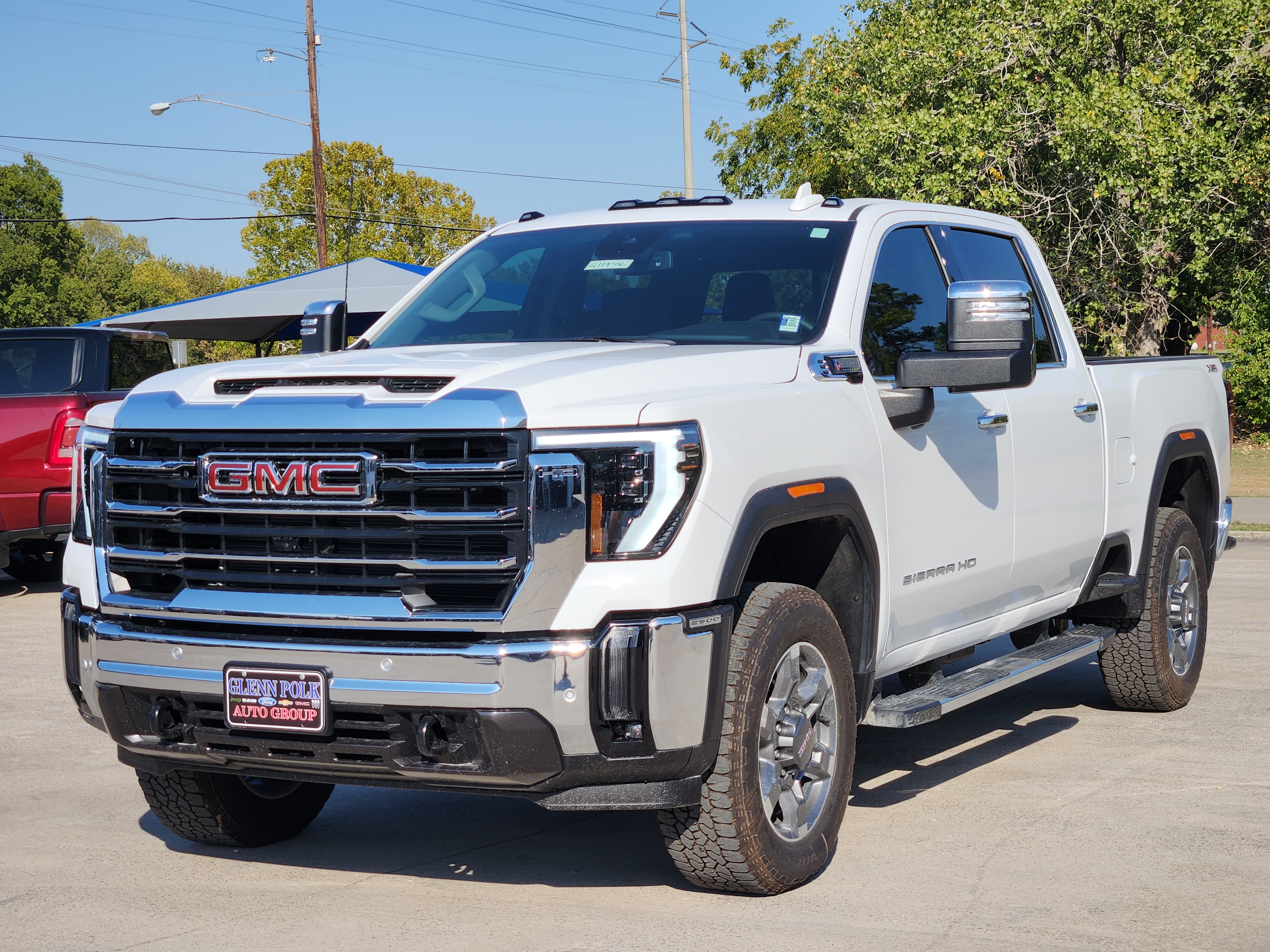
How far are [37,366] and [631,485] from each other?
898 cm

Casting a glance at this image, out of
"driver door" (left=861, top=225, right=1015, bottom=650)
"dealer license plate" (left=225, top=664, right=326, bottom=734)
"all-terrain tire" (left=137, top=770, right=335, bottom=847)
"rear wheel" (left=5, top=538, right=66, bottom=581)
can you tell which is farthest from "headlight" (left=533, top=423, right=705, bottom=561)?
"rear wheel" (left=5, top=538, right=66, bottom=581)

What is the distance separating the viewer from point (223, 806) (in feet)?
15.7

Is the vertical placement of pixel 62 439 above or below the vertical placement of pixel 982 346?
below

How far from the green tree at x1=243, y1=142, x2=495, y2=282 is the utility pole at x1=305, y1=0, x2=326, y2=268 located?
46.9 feet

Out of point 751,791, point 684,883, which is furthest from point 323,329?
point 751,791

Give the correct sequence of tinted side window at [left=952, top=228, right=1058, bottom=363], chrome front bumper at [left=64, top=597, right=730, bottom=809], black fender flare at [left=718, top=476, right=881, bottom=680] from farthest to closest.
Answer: tinted side window at [left=952, top=228, right=1058, bottom=363], black fender flare at [left=718, top=476, right=881, bottom=680], chrome front bumper at [left=64, top=597, right=730, bottom=809]

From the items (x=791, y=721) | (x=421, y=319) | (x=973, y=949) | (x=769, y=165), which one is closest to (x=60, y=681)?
(x=421, y=319)

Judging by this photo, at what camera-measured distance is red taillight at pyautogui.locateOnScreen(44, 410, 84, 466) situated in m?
11.1

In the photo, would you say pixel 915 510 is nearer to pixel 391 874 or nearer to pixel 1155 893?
pixel 1155 893

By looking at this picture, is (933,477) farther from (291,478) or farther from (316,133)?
(316,133)

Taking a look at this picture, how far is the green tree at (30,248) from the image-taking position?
223 ft

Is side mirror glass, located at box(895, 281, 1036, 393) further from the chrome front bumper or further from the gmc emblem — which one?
the gmc emblem

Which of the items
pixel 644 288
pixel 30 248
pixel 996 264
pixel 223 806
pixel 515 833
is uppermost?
pixel 30 248

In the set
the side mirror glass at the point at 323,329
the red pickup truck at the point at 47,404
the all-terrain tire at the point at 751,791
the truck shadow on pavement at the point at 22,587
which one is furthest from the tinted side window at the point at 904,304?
the truck shadow on pavement at the point at 22,587
